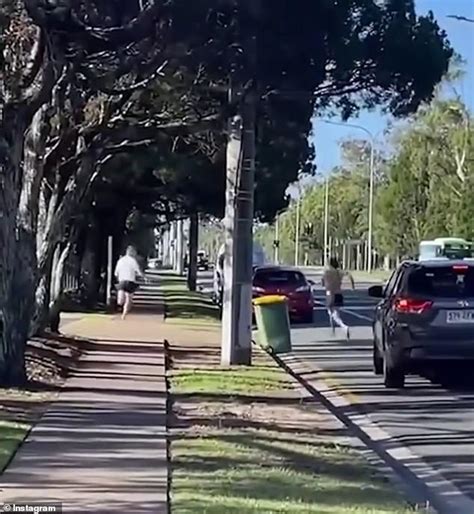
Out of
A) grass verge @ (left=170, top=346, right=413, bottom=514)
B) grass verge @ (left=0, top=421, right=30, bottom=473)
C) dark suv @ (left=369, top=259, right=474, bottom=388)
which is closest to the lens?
grass verge @ (left=170, top=346, right=413, bottom=514)

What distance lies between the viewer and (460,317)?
20266mm

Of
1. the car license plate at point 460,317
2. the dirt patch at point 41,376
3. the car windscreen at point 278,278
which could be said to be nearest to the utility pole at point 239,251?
the dirt patch at point 41,376

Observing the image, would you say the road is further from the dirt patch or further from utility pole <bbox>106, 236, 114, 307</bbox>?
utility pole <bbox>106, 236, 114, 307</bbox>

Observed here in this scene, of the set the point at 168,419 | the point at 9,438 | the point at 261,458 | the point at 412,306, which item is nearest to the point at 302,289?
the point at 412,306

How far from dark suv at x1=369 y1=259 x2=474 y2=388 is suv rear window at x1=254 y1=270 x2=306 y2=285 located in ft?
66.1

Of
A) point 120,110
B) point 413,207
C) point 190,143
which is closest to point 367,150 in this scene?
point 413,207

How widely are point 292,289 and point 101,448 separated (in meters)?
28.2

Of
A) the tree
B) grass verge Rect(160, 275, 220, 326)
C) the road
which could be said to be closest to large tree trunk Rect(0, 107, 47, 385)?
the tree

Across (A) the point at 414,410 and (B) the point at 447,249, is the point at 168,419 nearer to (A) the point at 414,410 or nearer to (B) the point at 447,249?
(A) the point at 414,410

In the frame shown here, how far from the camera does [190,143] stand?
33000 mm

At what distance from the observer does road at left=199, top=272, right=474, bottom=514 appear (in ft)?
42.4

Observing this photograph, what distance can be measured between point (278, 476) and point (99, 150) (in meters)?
13.9

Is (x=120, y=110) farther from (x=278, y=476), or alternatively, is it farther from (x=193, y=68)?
(x=278, y=476)

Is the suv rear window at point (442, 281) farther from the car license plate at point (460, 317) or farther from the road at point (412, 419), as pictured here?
the road at point (412, 419)
